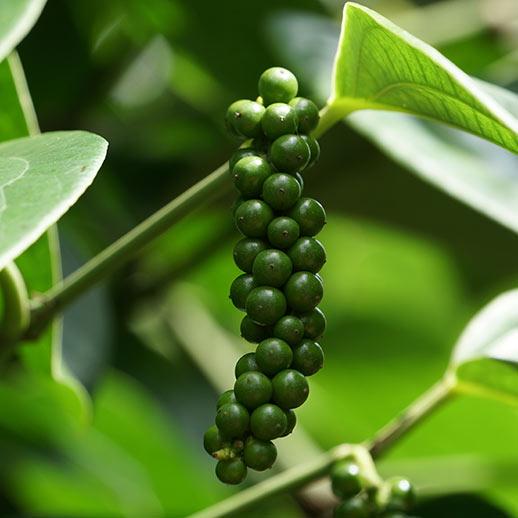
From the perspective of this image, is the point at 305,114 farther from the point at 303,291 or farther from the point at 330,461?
the point at 330,461

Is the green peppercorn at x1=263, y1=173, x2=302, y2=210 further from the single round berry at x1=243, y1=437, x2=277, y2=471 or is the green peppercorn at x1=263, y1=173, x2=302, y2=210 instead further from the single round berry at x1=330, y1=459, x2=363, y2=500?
the single round berry at x1=330, y1=459, x2=363, y2=500

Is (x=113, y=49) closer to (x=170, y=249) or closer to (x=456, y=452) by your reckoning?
(x=170, y=249)

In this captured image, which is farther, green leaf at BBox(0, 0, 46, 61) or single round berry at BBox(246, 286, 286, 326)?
green leaf at BBox(0, 0, 46, 61)

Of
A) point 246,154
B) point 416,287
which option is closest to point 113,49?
point 416,287

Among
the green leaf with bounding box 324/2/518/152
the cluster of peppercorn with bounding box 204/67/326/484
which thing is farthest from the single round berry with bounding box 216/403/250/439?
the green leaf with bounding box 324/2/518/152

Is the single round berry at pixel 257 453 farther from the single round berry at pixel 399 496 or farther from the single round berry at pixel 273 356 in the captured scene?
the single round berry at pixel 399 496

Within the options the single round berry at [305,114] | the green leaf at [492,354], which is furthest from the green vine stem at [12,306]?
the green leaf at [492,354]
